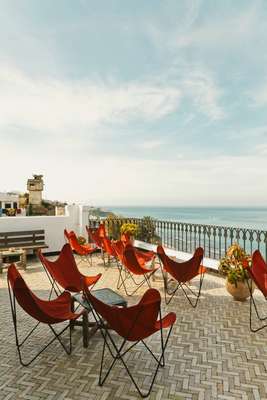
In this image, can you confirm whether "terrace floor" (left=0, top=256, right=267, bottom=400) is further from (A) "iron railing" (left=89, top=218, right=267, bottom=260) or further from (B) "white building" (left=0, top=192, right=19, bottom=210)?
(B) "white building" (left=0, top=192, right=19, bottom=210)

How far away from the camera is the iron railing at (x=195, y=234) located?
678 cm

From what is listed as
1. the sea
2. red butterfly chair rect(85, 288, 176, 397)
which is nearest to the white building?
the sea

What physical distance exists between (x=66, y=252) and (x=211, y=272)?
402cm

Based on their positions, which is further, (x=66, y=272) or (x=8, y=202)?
(x=8, y=202)

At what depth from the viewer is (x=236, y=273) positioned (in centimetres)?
498

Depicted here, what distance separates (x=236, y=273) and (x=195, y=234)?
9.89 feet

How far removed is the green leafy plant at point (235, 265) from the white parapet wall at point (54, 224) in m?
6.02

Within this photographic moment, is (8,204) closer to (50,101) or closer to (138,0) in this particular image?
(50,101)

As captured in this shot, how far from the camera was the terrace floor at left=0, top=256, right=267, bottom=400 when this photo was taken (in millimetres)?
2615

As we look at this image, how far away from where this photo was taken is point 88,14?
700 centimetres

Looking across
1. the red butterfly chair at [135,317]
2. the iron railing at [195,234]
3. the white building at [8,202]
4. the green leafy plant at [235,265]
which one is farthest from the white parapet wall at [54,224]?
the white building at [8,202]

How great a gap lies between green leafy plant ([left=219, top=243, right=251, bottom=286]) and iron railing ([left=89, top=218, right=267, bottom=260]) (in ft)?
3.79

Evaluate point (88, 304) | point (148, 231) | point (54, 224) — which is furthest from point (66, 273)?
point (148, 231)

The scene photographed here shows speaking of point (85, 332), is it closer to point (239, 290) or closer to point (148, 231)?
point (239, 290)
